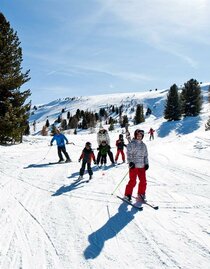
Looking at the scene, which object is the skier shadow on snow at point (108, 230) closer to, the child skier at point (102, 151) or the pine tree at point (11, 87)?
the child skier at point (102, 151)

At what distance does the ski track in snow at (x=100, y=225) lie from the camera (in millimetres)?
5672

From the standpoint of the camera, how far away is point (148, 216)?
8055mm

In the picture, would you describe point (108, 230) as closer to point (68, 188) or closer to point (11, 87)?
point (68, 188)

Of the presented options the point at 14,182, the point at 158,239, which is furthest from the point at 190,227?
the point at 14,182

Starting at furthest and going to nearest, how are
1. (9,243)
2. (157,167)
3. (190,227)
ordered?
1. (157,167)
2. (190,227)
3. (9,243)

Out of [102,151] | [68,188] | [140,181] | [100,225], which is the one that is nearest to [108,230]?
[100,225]

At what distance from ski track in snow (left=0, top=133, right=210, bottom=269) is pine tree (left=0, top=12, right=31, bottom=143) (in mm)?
15082

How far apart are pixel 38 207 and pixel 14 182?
4187mm

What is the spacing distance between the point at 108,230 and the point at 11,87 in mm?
24615

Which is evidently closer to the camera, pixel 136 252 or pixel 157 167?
pixel 136 252

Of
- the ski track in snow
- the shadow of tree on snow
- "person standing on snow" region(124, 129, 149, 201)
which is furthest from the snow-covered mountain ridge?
the shadow of tree on snow

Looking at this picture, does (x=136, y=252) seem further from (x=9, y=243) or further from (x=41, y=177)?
(x=41, y=177)

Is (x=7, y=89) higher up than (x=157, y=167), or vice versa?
(x=7, y=89)

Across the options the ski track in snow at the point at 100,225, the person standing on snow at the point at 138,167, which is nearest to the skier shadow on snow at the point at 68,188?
the ski track in snow at the point at 100,225
